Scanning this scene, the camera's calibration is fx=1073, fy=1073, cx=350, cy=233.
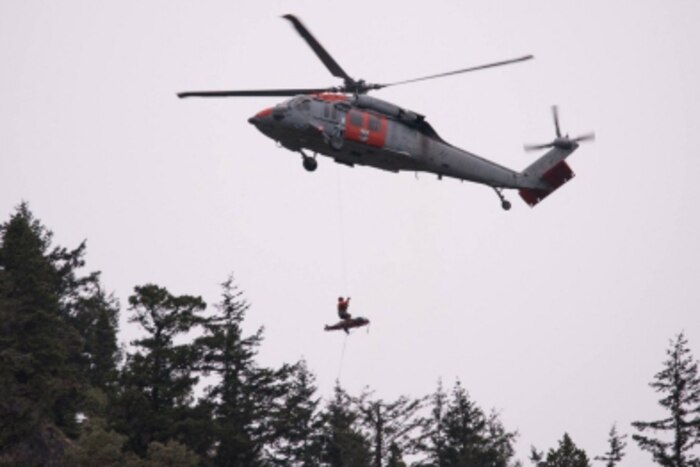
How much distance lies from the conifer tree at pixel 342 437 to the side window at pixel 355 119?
15.8m

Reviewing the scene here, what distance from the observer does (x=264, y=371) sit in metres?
49.0

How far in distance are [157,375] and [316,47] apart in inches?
592

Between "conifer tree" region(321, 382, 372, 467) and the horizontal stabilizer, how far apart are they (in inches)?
524

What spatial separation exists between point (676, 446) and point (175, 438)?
76.4 ft

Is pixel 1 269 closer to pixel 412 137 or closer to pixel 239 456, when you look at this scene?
pixel 239 456

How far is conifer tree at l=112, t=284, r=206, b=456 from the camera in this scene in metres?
43.7

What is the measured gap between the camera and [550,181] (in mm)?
50812

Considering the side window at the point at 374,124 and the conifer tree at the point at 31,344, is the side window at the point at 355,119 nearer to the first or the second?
the side window at the point at 374,124

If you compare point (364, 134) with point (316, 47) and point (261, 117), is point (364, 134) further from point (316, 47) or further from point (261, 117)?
point (316, 47)

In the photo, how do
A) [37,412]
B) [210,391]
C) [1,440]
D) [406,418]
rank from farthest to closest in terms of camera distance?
1. [406,418]
2. [210,391]
3. [37,412]
4. [1,440]

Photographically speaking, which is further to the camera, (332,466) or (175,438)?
(332,466)

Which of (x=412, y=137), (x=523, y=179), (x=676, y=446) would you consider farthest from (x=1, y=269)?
(x=676, y=446)

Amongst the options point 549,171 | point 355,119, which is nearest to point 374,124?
point 355,119

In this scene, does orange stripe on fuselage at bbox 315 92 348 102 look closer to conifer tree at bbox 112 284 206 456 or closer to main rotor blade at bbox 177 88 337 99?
main rotor blade at bbox 177 88 337 99
